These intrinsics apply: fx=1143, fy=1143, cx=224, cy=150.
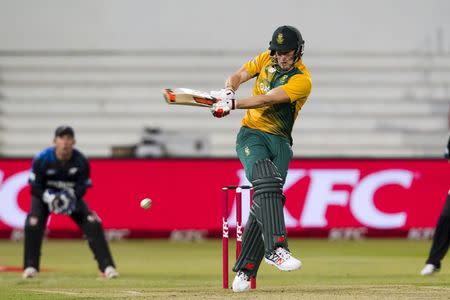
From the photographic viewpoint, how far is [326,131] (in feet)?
63.8

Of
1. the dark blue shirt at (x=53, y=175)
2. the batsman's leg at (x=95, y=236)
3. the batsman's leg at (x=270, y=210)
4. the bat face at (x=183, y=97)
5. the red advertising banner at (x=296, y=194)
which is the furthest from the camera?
the red advertising banner at (x=296, y=194)

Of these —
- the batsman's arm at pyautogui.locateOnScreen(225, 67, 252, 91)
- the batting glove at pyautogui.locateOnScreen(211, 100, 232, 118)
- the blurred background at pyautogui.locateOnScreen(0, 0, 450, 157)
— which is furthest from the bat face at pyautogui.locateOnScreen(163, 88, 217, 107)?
the blurred background at pyautogui.locateOnScreen(0, 0, 450, 157)

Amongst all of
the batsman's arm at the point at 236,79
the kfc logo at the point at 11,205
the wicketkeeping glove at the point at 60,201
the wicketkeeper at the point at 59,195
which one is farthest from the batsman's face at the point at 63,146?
the kfc logo at the point at 11,205

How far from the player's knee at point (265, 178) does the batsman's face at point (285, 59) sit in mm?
755

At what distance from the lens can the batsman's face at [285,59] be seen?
8.48 m

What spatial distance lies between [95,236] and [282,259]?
13.2ft

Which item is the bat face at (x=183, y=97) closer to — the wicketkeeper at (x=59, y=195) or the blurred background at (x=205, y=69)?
the wicketkeeper at (x=59, y=195)

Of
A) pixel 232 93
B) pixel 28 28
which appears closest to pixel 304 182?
pixel 28 28

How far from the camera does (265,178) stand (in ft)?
27.2

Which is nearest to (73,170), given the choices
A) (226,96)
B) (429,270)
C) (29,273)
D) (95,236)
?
(95,236)

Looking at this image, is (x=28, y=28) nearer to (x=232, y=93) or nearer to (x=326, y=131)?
(x=326, y=131)

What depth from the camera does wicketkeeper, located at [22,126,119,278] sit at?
462 inches

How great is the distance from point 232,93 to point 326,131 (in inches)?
444

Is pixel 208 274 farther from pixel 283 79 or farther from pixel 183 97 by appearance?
pixel 183 97
